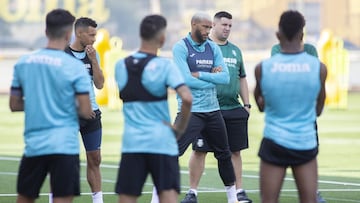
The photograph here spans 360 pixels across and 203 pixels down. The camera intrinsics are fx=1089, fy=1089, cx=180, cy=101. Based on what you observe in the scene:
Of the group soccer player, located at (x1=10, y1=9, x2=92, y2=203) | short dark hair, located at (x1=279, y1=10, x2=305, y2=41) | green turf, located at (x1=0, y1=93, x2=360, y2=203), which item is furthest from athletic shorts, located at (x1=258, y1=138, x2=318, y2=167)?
green turf, located at (x1=0, y1=93, x2=360, y2=203)

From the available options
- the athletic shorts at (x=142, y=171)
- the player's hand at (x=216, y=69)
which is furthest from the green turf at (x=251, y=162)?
the athletic shorts at (x=142, y=171)

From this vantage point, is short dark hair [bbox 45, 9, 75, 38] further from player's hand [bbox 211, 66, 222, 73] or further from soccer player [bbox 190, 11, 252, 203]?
soccer player [bbox 190, 11, 252, 203]

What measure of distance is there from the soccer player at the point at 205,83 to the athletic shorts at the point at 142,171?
3.07 m

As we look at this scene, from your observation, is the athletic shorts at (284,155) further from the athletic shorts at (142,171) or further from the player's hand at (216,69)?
the player's hand at (216,69)

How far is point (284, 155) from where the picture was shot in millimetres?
9266

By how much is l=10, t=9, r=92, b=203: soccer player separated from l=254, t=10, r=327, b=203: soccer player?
1567mm

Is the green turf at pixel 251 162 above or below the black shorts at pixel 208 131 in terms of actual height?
below

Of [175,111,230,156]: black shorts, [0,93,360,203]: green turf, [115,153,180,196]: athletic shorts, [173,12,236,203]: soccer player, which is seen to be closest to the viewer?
[115,153,180,196]: athletic shorts

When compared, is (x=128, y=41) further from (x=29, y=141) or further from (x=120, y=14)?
(x=29, y=141)

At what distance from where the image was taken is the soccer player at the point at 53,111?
30.0 feet

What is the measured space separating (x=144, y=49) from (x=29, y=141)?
1255 mm

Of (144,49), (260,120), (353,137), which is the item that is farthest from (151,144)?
(260,120)

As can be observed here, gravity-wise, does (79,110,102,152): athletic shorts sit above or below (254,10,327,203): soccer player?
below

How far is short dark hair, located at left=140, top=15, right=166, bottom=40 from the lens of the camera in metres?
9.28
